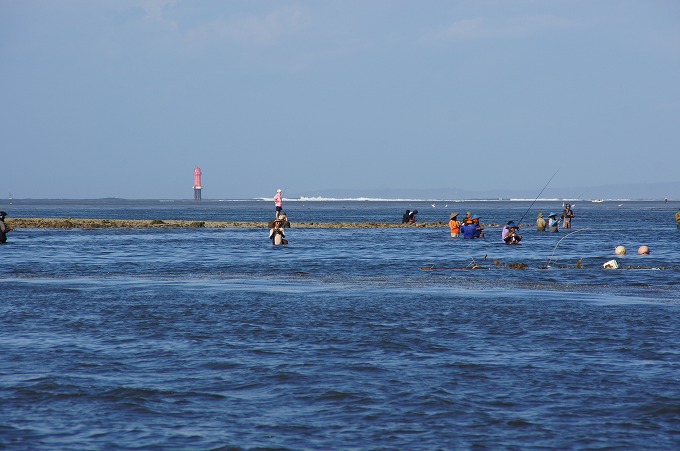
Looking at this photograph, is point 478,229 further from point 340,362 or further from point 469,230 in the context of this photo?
point 340,362

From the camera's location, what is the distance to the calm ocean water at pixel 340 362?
8672 mm

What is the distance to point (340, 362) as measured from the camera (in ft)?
39.2

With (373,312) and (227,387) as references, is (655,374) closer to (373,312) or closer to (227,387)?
(227,387)

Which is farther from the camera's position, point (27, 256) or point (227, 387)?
point (27, 256)

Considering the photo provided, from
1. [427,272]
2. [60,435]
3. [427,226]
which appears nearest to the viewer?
[60,435]

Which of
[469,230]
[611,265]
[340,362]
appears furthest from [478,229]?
[340,362]

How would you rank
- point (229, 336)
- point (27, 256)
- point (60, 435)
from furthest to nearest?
point (27, 256) → point (229, 336) → point (60, 435)

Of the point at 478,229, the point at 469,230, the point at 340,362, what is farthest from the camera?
the point at 478,229

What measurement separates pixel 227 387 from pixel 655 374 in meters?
5.48

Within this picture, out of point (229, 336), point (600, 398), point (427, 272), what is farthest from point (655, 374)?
point (427, 272)

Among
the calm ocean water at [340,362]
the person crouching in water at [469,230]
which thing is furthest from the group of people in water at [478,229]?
the calm ocean water at [340,362]

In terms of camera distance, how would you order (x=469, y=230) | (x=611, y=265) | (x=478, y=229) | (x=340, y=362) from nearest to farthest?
(x=340, y=362), (x=611, y=265), (x=469, y=230), (x=478, y=229)

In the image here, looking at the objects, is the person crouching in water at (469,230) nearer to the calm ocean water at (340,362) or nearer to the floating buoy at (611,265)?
the floating buoy at (611,265)

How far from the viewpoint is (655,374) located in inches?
436
